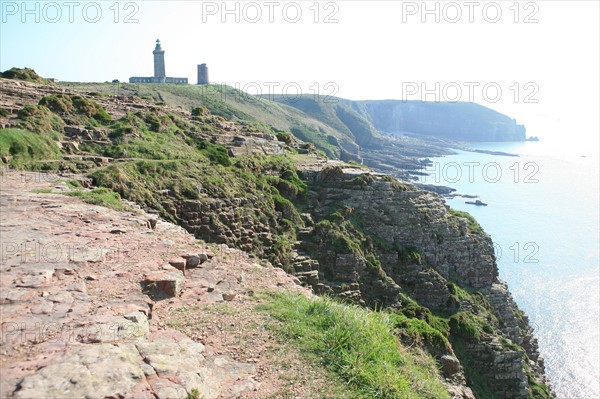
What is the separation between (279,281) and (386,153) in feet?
499

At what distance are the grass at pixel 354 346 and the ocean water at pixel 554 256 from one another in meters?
38.2

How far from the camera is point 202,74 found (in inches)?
4828

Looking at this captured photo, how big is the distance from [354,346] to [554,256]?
66.6 meters

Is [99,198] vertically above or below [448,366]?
above

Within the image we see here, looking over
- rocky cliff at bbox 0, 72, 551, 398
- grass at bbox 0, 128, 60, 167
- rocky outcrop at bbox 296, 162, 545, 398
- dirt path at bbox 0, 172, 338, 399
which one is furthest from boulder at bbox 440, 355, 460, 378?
grass at bbox 0, 128, 60, 167

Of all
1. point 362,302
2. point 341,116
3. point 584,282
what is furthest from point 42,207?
point 341,116

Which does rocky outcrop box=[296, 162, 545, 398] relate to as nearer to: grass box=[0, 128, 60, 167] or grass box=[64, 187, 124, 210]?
grass box=[64, 187, 124, 210]

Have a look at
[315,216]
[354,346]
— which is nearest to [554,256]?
[315,216]

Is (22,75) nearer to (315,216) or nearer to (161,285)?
(315,216)

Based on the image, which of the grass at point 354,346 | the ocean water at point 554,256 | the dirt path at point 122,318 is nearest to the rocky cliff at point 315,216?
the grass at point 354,346

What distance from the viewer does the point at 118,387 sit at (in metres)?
5.17

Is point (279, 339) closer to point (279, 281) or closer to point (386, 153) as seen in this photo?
point (279, 281)

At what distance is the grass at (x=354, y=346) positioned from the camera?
6.98 metres

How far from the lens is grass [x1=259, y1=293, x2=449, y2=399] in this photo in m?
6.98
